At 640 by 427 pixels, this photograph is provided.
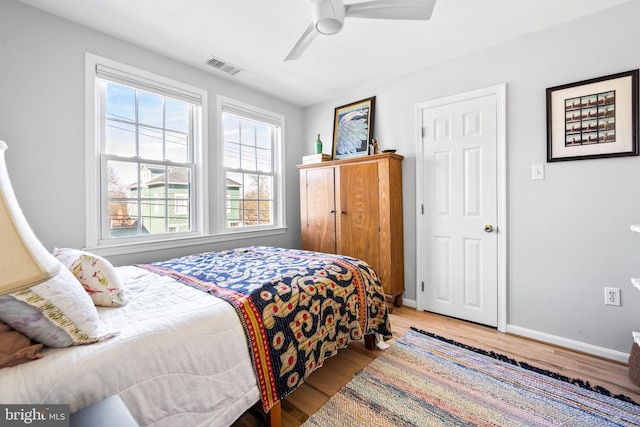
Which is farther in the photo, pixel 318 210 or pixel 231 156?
pixel 318 210

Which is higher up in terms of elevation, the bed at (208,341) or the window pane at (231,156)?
the window pane at (231,156)

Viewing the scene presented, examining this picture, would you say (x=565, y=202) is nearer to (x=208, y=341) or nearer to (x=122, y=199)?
(x=208, y=341)

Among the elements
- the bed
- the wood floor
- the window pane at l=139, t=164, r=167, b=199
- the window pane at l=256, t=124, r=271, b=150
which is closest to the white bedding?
the bed

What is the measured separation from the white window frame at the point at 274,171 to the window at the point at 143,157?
0.23m

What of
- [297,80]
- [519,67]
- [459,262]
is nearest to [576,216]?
[459,262]

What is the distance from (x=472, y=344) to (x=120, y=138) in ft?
11.6

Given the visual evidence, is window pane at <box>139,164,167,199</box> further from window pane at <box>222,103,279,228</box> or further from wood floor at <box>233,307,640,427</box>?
wood floor at <box>233,307,640,427</box>

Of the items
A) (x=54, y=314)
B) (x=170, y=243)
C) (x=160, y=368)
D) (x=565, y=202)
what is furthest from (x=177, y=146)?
(x=565, y=202)

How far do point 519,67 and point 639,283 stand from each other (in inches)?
74.1

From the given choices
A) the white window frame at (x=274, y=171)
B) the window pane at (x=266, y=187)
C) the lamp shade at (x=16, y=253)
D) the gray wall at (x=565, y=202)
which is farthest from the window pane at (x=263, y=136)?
the lamp shade at (x=16, y=253)

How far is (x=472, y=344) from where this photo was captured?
2.23 meters

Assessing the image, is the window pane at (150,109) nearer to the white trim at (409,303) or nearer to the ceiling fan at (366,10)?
the ceiling fan at (366,10)

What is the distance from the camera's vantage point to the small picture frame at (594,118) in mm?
1931

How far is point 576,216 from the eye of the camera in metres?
2.13
